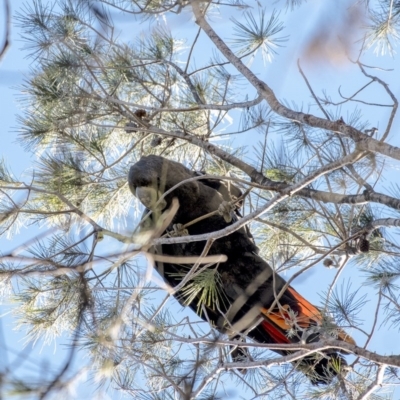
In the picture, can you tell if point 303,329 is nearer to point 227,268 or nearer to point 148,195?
point 227,268

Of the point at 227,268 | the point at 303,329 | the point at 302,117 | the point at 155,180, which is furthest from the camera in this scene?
the point at 227,268

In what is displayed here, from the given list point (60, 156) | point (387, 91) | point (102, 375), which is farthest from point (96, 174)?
point (387, 91)

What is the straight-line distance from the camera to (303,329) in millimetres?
2930

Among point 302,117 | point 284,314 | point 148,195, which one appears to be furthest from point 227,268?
point 302,117

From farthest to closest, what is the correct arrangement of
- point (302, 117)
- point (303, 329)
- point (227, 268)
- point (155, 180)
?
1. point (227, 268)
2. point (155, 180)
3. point (303, 329)
4. point (302, 117)

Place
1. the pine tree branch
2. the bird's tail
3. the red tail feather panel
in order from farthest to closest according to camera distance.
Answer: the red tail feather panel < the bird's tail < the pine tree branch

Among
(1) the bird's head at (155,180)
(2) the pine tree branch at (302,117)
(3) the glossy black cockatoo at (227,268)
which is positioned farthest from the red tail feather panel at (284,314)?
(2) the pine tree branch at (302,117)

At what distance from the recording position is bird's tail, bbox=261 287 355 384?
299cm

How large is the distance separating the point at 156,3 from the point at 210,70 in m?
0.52

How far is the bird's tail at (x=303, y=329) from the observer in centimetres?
299

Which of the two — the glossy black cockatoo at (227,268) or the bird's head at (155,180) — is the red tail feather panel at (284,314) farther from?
the bird's head at (155,180)

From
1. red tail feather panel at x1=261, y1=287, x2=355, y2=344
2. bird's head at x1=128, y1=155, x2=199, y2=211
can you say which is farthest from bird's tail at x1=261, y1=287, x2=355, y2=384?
bird's head at x1=128, y1=155, x2=199, y2=211

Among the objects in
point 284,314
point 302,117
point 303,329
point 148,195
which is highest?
point 302,117

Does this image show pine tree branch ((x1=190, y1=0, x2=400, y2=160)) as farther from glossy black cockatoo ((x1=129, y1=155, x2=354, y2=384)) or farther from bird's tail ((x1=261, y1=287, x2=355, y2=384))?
bird's tail ((x1=261, y1=287, x2=355, y2=384))
